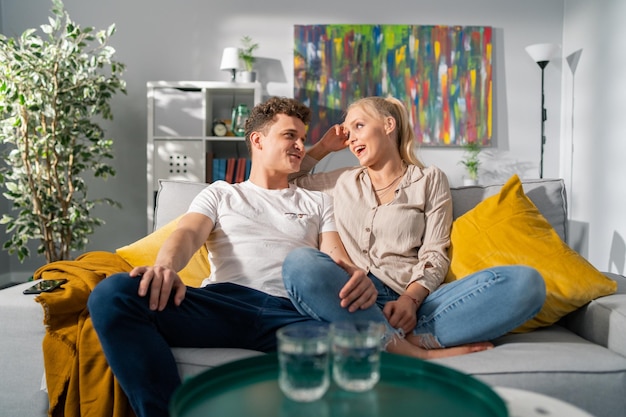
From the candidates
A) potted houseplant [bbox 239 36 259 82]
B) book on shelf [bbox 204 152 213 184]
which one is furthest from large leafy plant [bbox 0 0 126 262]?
potted houseplant [bbox 239 36 259 82]

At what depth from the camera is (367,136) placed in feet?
6.81

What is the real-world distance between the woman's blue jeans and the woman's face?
650 millimetres

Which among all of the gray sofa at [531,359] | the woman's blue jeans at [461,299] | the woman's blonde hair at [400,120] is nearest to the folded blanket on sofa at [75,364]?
the gray sofa at [531,359]

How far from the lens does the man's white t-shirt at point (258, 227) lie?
1.74 metres

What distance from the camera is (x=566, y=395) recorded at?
1.38 m

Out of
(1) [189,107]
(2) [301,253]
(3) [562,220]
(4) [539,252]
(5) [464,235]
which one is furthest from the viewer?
(1) [189,107]

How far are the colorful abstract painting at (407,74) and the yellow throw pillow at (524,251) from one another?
8.87ft

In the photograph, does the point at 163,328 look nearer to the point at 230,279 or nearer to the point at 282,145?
the point at 230,279

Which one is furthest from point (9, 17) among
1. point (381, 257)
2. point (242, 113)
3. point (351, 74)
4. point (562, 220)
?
point (562, 220)

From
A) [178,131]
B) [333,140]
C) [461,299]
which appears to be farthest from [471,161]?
[461,299]

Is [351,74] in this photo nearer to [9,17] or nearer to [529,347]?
[9,17]

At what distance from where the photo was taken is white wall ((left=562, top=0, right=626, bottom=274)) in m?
3.64

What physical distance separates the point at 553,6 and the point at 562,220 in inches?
125

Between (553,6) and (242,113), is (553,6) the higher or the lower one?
the higher one
